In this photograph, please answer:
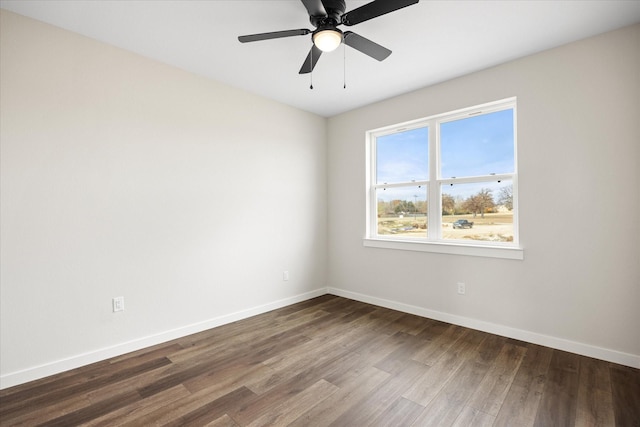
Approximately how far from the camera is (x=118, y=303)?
8.43ft

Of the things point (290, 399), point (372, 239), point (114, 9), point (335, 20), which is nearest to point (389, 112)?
point (372, 239)

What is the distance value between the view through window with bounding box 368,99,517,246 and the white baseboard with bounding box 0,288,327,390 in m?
2.05

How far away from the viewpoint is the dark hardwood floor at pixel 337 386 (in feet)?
Answer: 5.85

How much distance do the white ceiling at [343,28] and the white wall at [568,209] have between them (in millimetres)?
236

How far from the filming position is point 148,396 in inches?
78.7

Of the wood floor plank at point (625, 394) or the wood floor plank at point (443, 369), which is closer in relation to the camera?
the wood floor plank at point (625, 394)

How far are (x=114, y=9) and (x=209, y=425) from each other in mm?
2878

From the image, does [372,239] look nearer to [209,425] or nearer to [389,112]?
[389,112]

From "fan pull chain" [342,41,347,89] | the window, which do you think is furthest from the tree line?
"fan pull chain" [342,41,347,89]

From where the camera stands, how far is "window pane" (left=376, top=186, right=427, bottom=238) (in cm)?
366

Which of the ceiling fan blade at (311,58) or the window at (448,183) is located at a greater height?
the ceiling fan blade at (311,58)

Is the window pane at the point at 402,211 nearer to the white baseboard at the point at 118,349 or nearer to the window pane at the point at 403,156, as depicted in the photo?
the window pane at the point at 403,156

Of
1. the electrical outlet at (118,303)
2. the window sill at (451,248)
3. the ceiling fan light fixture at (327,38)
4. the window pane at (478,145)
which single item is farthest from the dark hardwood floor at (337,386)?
the ceiling fan light fixture at (327,38)

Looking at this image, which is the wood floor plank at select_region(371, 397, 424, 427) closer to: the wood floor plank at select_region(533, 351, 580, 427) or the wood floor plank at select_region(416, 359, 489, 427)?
the wood floor plank at select_region(416, 359, 489, 427)
